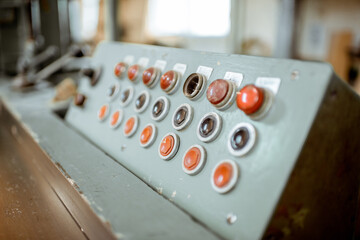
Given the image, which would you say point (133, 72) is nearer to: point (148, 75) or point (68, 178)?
point (148, 75)

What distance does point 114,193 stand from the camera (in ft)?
2.04

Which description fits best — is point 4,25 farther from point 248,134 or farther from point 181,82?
point 248,134

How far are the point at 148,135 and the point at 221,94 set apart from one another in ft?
0.75

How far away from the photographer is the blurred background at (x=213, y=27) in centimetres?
255

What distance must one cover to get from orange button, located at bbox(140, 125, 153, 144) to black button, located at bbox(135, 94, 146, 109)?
0.27 ft

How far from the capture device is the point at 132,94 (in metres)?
0.90

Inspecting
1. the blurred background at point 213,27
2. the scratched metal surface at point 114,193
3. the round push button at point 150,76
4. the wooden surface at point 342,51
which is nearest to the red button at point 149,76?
the round push button at point 150,76

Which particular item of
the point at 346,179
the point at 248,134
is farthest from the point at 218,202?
the point at 346,179

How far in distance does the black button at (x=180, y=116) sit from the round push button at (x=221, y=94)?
0.28 ft

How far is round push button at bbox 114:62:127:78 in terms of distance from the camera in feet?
3.25

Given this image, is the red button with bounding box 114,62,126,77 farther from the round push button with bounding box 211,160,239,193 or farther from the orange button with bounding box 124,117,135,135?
the round push button with bounding box 211,160,239,193

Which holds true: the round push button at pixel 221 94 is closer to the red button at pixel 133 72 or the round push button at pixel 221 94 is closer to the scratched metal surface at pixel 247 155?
the scratched metal surface at pixel 247 155

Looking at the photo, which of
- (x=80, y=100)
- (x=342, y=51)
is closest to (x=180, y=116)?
(x=80, y=100)

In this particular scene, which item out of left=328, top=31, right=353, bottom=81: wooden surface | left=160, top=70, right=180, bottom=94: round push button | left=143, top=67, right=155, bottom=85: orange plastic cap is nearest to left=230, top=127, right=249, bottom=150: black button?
left=160, top=70, right=180, bottom=94: round push button
